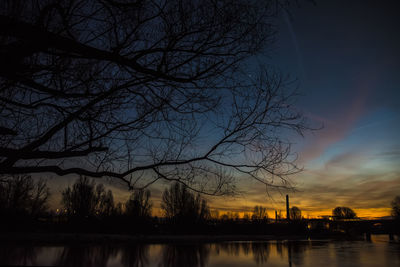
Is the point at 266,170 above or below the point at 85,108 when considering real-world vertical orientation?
below

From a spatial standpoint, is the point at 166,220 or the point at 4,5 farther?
the point at 166,220

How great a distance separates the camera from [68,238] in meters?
10.0

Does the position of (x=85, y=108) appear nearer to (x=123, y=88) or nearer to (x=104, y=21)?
(x=123, y=88)

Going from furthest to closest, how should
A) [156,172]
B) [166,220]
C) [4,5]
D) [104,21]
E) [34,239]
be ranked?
[166,220] → [34,239] → [156,172] → [104,21] → [4,5]

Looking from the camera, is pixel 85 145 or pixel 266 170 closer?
pixel 266 170

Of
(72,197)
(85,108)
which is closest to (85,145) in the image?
(85,108)

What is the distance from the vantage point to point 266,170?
141 inches

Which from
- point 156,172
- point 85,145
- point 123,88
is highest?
point 123,88

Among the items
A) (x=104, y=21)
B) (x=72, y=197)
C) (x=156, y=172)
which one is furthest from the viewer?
(x=72, y=197)

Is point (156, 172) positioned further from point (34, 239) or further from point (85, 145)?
point (34, 239)

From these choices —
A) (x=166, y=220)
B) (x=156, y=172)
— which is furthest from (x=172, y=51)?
(x=166, y=220)

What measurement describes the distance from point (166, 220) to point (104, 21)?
28.7 m

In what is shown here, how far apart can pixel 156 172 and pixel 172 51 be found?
1.74 metres

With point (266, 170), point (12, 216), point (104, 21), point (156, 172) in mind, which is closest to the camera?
point (104, 21)
